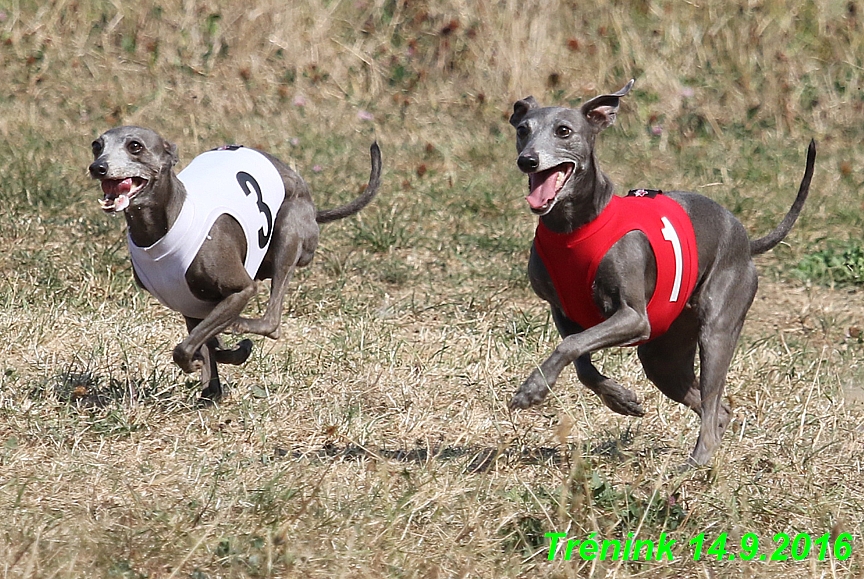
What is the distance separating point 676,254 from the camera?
4.29m

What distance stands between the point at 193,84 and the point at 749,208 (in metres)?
4.41

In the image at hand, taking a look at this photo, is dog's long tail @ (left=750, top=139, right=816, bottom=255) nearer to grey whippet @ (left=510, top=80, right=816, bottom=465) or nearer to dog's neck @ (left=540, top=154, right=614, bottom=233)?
grey whippet @ (left=510, top=80, right=816, bottom=465)

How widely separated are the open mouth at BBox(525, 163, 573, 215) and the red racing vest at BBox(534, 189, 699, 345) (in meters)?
0.17

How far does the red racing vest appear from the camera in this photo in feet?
13.8

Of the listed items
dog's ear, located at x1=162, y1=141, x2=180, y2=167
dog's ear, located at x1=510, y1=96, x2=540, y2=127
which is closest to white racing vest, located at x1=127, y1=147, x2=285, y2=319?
dog's ear, located at x1=162, y1=141, x2=180, y2=167

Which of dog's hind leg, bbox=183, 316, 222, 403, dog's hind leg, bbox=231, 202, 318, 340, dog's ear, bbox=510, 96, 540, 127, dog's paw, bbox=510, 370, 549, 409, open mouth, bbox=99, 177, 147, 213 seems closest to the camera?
dog's paw, bbox=510, 370, 549, 409

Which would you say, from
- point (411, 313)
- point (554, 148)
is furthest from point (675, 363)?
point (411, 313)

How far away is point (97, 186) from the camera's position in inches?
307

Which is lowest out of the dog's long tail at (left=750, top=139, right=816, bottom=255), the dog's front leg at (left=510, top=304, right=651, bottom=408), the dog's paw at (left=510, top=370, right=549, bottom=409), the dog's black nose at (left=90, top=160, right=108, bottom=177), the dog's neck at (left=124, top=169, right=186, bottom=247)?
the dog's paw at (left=510, top=370, right=549, bottom=409)

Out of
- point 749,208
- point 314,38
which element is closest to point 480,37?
point 314,38

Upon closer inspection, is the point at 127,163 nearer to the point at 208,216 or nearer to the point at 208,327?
the point at 208,216

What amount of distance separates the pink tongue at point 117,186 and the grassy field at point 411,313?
2.63 feet

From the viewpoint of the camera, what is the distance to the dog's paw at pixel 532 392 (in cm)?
400

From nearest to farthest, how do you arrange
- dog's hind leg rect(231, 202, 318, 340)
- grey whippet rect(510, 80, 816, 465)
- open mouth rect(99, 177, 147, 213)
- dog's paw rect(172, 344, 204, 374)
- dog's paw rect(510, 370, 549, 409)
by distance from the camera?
dog's paw rect(510, 370, 549, 409), grey whippet rect(510, 80, 816, 465), open mouth rect(99, 177, 147, 213), dog's paw rect(172, 344, 204, 374), dog's hind leg rect(231, 202, 318, 340)
